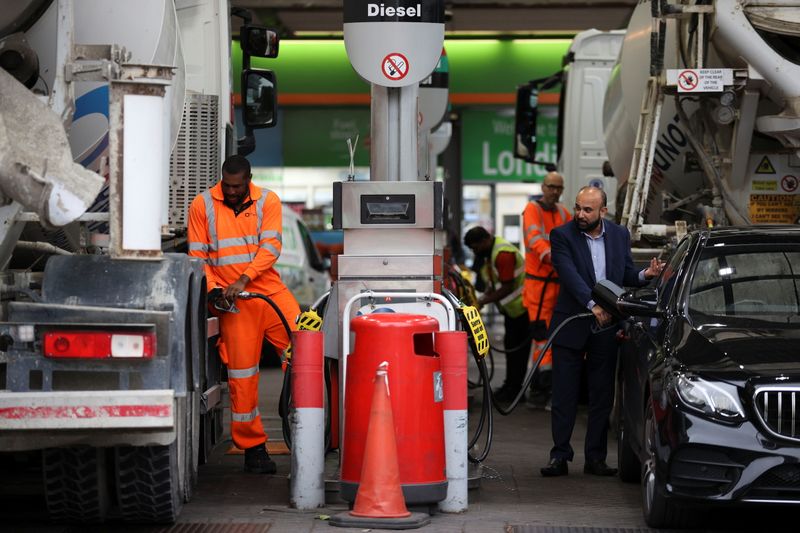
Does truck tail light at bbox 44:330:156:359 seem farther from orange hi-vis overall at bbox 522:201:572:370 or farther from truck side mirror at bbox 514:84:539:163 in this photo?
truck side mirror at bbox 514:84:539:163

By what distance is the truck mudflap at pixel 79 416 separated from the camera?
6.01 m

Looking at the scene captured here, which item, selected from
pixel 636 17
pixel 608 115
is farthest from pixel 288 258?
pixel 636 17

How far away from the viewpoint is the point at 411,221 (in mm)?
8148

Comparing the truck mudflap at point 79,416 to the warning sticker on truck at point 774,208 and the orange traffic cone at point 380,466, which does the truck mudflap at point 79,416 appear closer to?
the orange traffic cone at point 380,466

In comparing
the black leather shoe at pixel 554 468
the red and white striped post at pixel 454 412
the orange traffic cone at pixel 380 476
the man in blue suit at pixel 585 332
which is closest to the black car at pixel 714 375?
the man in blue suit at pixel 585 332

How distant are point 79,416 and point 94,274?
26.6 inches

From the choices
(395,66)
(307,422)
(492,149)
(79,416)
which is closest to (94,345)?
(79,416)

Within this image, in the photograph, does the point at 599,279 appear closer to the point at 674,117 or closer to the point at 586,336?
the point at 586,336

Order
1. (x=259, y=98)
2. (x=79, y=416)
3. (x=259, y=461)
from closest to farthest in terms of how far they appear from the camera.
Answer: (x=79, y=416) < (x=259, y=461) < (x=259, y=98)

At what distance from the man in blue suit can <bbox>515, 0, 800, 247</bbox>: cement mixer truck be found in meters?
1.25

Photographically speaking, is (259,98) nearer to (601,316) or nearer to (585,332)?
(585,332)

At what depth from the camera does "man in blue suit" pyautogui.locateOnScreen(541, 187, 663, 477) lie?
29.7ft

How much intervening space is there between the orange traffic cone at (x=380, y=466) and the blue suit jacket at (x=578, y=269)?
233 cm

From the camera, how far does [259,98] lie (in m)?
10.1
